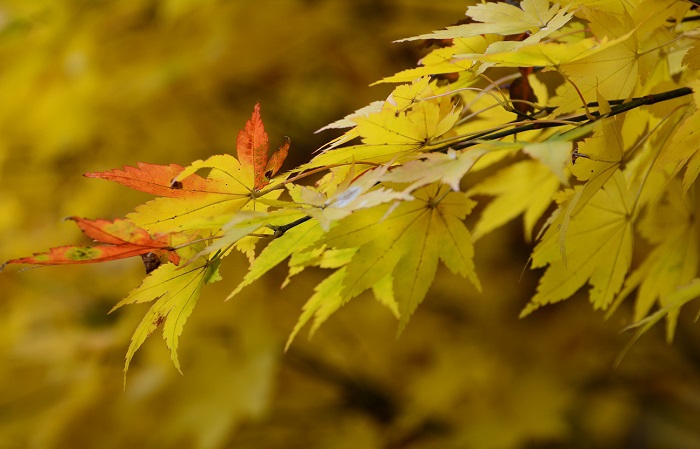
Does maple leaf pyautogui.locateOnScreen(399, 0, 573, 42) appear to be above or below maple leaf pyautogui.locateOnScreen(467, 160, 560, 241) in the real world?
above

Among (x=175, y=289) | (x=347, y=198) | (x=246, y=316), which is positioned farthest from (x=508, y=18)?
(x=246, y=316)

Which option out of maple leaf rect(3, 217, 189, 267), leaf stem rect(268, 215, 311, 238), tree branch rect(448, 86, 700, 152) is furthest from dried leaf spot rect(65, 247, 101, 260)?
tree branch rect(448, 86, 700, 152)

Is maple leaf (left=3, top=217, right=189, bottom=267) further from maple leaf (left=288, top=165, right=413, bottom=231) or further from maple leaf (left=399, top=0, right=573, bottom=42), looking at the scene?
maple leaf (left=399, top=0, right=573, bottom=42)

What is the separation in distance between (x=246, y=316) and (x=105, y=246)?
103 cm

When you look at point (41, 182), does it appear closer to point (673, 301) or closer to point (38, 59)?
point (38, 59)

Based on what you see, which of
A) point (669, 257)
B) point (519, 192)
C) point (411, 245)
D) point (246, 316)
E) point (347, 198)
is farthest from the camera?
point (246, 316)

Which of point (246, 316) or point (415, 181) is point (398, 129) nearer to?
point (415, 181)

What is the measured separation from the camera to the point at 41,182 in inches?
74.4

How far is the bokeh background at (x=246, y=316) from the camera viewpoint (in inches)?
57.2

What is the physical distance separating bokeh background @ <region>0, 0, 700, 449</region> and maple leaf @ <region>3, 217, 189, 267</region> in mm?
918

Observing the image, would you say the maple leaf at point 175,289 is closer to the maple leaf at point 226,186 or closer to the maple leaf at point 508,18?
the maple leaf at point 226,186

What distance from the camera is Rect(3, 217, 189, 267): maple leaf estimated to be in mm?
423

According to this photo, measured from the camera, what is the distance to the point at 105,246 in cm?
44

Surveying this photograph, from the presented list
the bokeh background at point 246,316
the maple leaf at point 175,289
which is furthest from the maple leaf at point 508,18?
the bokeh background at point 246,316
